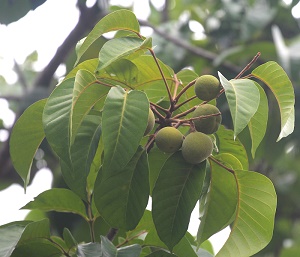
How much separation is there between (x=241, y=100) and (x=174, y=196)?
195 mm

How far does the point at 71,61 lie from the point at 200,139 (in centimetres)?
138

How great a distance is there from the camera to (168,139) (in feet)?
3.06

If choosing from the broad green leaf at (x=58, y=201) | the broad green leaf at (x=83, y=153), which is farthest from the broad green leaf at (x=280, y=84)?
the broad green leaf at (x=58, y=201)

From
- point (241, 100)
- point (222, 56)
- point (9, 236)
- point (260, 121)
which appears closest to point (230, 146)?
point (260, 121)

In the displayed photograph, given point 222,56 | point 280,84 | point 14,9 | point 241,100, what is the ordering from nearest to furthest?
point 241,100 → point 280,84 → point 14,9 → point 222,56

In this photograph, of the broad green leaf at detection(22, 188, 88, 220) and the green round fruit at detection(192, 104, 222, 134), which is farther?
the broad green leaf at detection(22, 188, 88, 220)

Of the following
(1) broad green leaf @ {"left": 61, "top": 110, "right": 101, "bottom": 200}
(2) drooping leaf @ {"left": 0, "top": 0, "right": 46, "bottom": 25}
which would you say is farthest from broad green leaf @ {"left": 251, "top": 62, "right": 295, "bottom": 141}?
(2) drooping leaf @ {"left": 0, "top": 0, "right": 46, "bottom": 25}

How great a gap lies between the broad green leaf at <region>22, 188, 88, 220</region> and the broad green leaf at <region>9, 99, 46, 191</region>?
86 millimetres

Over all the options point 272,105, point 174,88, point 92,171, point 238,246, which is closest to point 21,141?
point 92,171

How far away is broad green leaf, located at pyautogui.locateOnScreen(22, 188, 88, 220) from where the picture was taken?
1108mm

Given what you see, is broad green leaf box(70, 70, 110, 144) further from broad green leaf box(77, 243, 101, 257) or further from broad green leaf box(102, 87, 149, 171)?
broad green leaf box(77, 243, 101, 257)

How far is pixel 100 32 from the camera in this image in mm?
976

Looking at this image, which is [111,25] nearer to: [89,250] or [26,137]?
[26,137]

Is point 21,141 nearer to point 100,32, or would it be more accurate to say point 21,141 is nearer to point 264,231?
point 100,32
